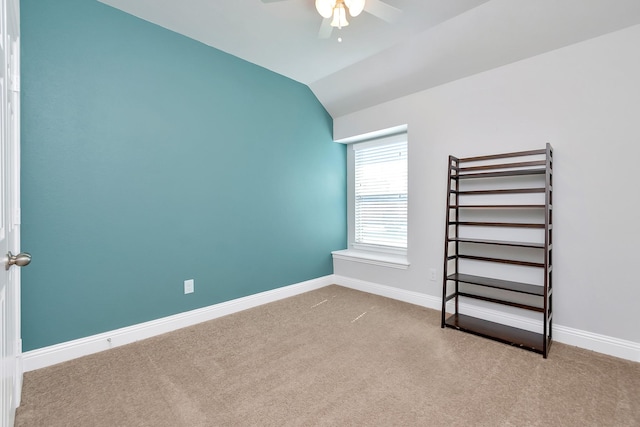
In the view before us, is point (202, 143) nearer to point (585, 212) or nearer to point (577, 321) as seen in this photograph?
point (585, 212)

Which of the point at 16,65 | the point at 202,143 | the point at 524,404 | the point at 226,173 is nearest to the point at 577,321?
the point at 524,404

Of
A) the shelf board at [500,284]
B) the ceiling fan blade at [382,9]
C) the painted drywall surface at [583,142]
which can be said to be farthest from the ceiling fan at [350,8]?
the shelf board at [500,284]

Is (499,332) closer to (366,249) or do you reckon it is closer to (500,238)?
(500,238)

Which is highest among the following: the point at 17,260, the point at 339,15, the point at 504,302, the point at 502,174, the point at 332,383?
the point at 339,15

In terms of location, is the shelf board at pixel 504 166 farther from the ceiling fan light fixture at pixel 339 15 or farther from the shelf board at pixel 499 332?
the ceiling fan light fixture at pixel 339 15

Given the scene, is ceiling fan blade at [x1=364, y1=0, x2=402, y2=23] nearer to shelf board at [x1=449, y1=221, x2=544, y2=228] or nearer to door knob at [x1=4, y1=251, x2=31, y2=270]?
shelf board at [x1=449, y1=221, x2=544, y2=228]

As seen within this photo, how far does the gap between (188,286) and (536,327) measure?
307 cm

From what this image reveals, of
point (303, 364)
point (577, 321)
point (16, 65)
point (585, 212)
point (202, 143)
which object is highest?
point (16, 65)

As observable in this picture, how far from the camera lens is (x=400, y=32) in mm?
2598

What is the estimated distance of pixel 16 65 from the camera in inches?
69.8

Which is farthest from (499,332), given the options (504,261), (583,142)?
(583,142)

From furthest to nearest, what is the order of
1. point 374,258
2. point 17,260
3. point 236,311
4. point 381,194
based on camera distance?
point 381,194 < point 374,258 < point 236,311 < point 17,260

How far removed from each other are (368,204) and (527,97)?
214 cm

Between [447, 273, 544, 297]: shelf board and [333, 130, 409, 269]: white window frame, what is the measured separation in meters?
0.70
